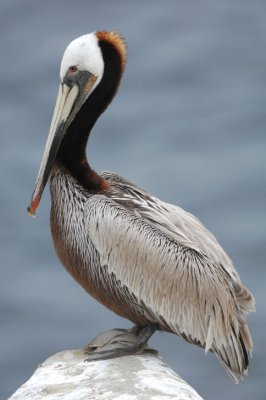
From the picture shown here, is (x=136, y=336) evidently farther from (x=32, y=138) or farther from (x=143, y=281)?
(x=32, y=138)

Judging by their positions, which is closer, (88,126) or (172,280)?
(172,280)

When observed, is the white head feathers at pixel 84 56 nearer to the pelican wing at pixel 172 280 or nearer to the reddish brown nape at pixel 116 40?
the reddish brown nape at pixel 116 40

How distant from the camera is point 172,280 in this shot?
30.4 ft

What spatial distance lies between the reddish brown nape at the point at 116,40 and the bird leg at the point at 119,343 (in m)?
1.60

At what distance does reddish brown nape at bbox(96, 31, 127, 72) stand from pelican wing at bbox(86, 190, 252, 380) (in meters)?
0.87

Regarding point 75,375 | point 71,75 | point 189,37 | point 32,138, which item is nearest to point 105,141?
point 32,138

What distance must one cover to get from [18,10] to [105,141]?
2788 mm

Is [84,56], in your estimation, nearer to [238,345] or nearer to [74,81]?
[74,81]

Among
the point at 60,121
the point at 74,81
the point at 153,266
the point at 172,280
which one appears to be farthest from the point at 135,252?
the point at 74,81

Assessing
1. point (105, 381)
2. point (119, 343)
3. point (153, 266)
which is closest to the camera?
point (105, 381)

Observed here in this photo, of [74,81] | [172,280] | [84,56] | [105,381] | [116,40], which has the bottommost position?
[105,381]

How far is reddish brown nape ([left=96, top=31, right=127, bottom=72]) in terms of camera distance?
937 centimetres

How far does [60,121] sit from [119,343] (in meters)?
1.38

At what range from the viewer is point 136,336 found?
30.0 ft
